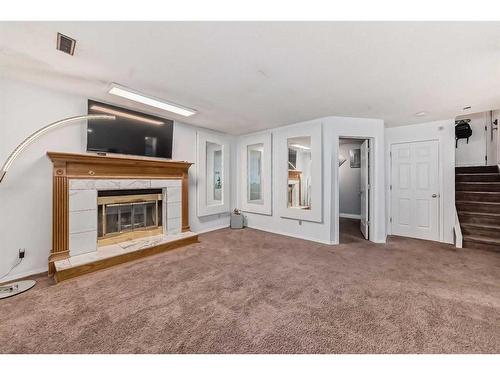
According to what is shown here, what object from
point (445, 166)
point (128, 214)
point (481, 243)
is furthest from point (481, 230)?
point (128, 214)

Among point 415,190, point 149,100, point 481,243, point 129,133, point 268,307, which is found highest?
point 149,100

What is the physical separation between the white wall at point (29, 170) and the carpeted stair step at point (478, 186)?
263 inches

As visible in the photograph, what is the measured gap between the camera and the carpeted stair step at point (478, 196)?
378 cm

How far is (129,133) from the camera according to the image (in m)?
3.15

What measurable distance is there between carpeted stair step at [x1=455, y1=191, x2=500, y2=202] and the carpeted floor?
4.38 ft

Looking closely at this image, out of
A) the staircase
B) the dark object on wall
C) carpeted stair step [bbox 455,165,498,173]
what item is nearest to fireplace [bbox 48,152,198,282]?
the staircase

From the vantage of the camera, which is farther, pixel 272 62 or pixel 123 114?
pixel 123 114

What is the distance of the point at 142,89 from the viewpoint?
2564 mm

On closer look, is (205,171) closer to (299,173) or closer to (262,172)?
(262,172)

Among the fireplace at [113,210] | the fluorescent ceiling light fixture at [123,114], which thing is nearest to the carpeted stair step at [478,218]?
the fireplace at [113,210]

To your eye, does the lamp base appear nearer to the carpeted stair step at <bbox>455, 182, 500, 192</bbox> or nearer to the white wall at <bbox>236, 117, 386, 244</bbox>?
the white wall at <bbox>236, 117, 386, 244</bbox>

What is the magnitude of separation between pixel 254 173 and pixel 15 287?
4016 millimetres

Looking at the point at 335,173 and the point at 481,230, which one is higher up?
the point at 335,173
